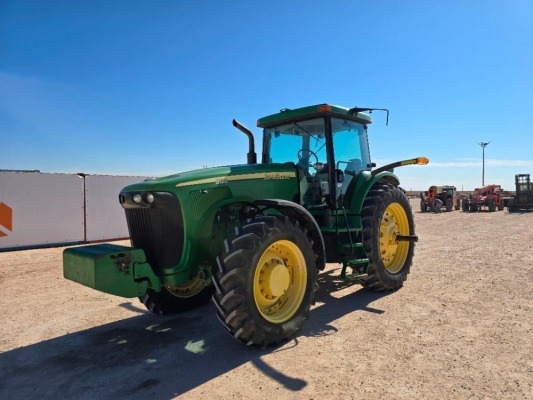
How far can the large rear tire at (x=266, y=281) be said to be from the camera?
353cm

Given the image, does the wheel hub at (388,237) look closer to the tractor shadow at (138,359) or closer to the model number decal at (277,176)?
the tractor shadow at (138,359)

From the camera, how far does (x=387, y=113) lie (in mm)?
5625

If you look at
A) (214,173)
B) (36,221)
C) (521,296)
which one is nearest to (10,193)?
(36,221)

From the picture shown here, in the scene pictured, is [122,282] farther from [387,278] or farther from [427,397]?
[387,278]

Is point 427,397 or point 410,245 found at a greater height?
point 410,245

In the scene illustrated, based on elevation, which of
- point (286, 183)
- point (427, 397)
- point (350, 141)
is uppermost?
point (350, 141)

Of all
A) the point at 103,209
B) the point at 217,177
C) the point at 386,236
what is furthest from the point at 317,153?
the point at 103,209

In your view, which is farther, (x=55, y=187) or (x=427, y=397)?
(x=55, y=187)

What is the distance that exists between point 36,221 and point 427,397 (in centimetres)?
1132

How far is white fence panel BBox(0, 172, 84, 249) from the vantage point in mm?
10672

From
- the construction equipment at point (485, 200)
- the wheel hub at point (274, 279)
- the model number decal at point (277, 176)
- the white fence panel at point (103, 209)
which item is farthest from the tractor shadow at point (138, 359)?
the construction equipment at point (485, 200)

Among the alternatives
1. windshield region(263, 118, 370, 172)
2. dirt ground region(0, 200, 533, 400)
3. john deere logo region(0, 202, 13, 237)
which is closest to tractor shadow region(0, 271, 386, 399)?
dirt ground region(0, 200, 533, 400)

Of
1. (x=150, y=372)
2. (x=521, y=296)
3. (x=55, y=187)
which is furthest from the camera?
(x=55, y=187)

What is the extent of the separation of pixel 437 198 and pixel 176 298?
2779cm
